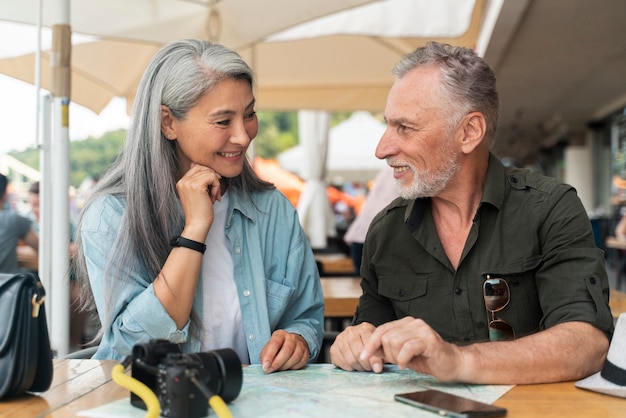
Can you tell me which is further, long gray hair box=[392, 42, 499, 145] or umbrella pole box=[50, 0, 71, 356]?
umbrella pole box=[50, 0, 71, 356]

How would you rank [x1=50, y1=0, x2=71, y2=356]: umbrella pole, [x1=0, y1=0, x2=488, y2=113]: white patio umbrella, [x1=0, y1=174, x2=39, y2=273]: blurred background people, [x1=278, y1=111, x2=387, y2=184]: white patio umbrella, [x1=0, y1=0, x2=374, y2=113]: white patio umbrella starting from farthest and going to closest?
1. [x1=278, y1=111, x2=387, y2=184]: white patio umbrella
2. [x1=0, y1=174, x2=39, y2=273]: blurred background people
3. [x1=0, y1=0, x2=488, y2=113]: white patio umbrella
4. [x1=0, y1=0, x2=374, y2=113]: white patio umbrella
5. [x1=50, y1=0, x2=71, y2=356]: umbrella pole

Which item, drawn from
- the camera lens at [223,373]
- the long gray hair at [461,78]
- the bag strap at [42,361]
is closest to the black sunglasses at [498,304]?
the long gray hair at [461,78]

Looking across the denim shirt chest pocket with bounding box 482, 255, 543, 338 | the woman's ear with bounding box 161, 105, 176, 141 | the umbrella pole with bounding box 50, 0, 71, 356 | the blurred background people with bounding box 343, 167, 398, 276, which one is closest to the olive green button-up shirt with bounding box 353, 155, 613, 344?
the denim shirt chest pocket with bounding box 482, 255, 543, 338

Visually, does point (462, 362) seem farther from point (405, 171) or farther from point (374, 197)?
point (374, 197)

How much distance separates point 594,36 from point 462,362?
9933 millimetres

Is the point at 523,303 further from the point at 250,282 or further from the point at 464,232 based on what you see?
the point at 250,282

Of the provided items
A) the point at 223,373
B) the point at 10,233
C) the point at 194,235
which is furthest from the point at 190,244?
the point at 10,233

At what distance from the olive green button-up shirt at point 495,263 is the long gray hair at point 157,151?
2.02 feet

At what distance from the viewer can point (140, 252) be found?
2.13 meters

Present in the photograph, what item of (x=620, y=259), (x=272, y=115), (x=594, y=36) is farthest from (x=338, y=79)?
(x=272, y=115)

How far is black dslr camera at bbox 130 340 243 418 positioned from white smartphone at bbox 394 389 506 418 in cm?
35

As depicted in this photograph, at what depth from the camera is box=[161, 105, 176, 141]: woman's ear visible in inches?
89.9

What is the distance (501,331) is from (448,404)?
0.78 meters

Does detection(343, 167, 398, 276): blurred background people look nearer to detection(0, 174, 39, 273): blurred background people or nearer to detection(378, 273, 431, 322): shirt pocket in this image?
detection(0, 174, 39, 273): blurred background people
